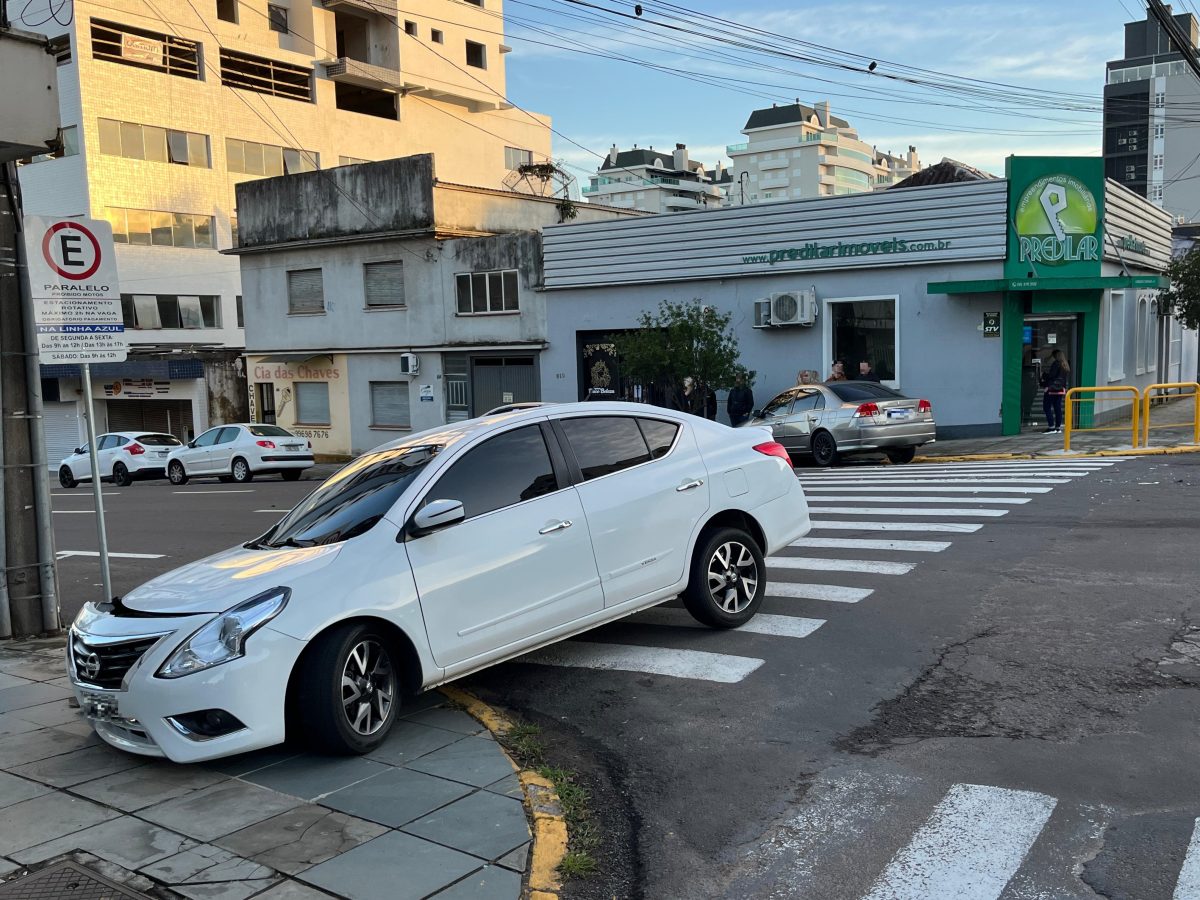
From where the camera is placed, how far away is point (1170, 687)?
6.11m

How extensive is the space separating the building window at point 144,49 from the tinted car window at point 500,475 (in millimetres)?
46103

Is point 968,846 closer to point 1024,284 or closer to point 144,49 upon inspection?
point 1024,284

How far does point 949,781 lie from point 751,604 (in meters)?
2.88

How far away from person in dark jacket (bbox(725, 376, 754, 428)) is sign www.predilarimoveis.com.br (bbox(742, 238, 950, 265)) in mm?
2942

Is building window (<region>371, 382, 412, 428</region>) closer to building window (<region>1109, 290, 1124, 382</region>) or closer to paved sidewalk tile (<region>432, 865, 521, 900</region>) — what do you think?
building window (<region>1109, 290, 1124, 382</region>)

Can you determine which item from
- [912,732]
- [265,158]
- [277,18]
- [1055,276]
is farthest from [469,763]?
[277,18]

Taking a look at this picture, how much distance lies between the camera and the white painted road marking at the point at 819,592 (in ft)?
27.8

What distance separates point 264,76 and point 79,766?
51.3 meters

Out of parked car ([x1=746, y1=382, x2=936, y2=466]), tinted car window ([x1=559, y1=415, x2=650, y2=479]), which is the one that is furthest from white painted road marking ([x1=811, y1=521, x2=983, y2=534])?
parked car ([x1=746, y1=382, x2=936, y2=466])

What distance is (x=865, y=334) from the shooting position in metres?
23.1

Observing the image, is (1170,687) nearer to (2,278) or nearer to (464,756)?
(464,756)

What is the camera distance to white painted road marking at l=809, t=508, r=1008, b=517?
12.1 m

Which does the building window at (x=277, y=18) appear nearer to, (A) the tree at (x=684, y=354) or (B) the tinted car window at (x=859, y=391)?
(A) the tree at (x=684, y=354)

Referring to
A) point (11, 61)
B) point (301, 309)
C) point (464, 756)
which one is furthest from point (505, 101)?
point (464, 756)
